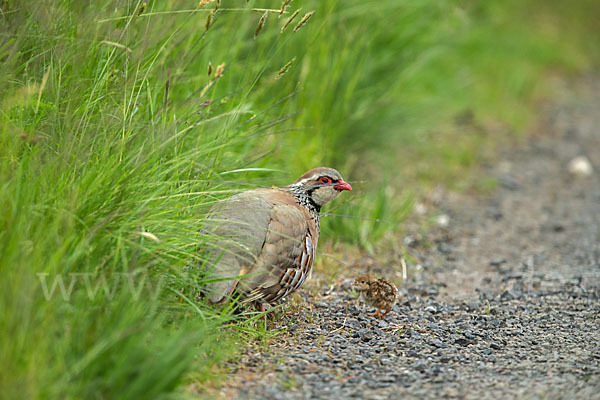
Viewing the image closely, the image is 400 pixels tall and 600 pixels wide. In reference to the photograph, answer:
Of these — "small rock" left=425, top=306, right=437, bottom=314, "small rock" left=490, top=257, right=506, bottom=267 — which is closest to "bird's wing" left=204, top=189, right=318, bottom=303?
"small rock" left=425, top=306, right=437, bottom=314

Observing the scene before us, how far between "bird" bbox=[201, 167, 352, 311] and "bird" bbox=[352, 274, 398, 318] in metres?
0.37

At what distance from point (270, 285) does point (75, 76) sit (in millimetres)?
1411

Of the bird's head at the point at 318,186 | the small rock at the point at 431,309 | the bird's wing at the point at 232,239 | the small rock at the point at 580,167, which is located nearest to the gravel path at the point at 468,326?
the small rock at the point at 431,309

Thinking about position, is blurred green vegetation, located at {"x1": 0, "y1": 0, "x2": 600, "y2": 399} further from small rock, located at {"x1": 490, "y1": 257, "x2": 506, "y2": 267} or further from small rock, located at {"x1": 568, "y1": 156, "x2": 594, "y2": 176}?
small rock, located at {"x1": 568, "y1": 156, "x2": 594, "y2": 176}

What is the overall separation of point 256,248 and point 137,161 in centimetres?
74

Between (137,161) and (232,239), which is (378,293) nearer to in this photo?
(232,239)


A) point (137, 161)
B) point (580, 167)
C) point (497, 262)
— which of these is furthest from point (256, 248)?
point (580, 167)

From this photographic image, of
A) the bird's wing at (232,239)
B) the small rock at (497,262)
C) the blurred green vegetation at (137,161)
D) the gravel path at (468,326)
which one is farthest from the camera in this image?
the small rock at (497,262)

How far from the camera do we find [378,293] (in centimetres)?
420

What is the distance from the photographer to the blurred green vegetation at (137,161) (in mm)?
2705

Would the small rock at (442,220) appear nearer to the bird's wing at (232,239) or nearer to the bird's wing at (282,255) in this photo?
the bird's wing at (282,255)

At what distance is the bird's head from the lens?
14.6ft

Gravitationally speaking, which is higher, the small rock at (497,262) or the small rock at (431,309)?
the small rock at (431,309)

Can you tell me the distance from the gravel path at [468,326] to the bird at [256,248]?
284 mm
